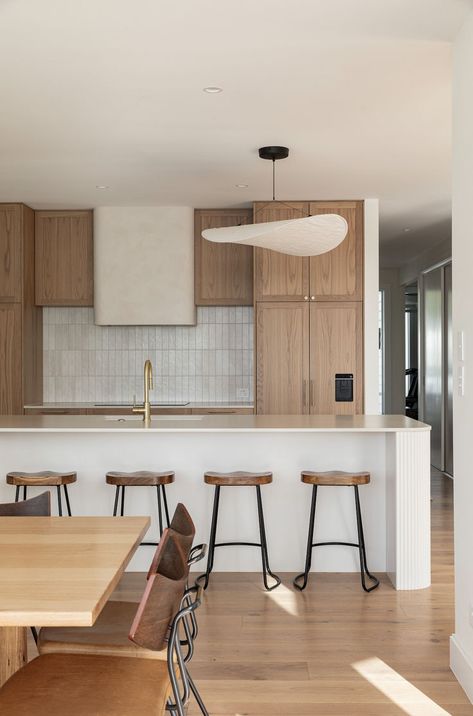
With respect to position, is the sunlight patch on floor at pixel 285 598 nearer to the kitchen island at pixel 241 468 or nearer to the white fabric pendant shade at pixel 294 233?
the kitchen island at pixel 241 468

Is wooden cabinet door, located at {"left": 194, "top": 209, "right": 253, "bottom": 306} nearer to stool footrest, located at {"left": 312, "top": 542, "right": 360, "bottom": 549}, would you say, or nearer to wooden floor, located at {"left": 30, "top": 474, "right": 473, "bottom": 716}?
stool footrest, located at {"left": 312, "top": 542, "right": 360, "bottom": 549}

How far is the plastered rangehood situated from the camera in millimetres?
6629

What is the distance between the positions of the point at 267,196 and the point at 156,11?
341 centimetres

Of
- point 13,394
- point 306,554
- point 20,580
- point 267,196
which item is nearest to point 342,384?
point 267,196

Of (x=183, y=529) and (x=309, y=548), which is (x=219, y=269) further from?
(x=183, y=529)

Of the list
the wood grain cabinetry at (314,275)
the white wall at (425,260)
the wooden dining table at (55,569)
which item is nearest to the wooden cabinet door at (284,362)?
the wood grain cabinetry at (314,275)

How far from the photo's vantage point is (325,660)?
3.20m

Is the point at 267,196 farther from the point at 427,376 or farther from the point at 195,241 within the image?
the point at 427,376

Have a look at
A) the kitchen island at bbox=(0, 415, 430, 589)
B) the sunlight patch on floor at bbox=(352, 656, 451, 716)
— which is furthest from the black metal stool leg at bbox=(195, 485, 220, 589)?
the sunlight patch on floor at bbox=(352, 656, 451, 716)

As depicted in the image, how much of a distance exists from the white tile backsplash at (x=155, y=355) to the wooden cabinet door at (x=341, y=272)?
965mm

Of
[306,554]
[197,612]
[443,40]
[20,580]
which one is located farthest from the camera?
[306,554]

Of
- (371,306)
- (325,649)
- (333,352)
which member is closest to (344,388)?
(333,352)

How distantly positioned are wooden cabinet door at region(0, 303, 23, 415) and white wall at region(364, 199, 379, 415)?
2.97 m

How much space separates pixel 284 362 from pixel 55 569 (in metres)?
4.48
